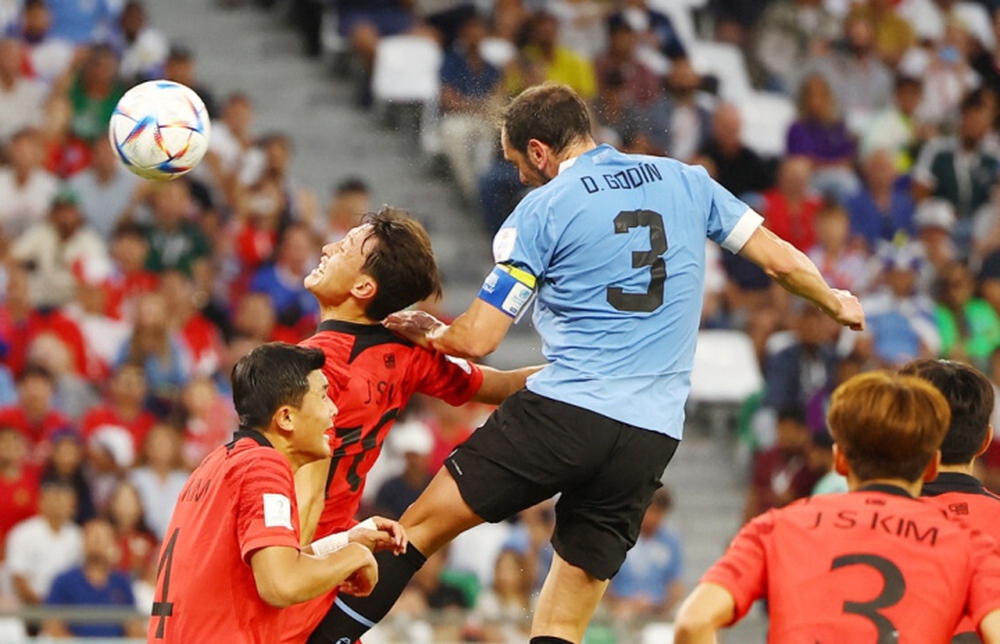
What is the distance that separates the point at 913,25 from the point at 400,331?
11833 mm

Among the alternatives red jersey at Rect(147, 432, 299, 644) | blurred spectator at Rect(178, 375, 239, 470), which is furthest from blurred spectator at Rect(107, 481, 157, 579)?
red jersey at Rect(147, 432, 299, 644)

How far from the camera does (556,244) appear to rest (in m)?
5.48

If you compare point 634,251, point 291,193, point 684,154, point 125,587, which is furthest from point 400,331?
point 684,154

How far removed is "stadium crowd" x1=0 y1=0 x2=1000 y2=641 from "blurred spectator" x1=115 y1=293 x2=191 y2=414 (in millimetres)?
17

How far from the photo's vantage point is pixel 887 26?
16312 mm

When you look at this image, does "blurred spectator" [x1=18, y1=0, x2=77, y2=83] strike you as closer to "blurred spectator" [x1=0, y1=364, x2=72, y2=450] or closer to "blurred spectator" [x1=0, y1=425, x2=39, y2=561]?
"blurred spectator" [x1=0, y1=364, x2=72, y2=450]

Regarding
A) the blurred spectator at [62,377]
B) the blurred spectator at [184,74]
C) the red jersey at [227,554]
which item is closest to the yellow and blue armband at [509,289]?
the red jersey at [227,554]

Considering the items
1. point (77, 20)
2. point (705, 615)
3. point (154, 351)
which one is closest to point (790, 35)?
point (77, 20)

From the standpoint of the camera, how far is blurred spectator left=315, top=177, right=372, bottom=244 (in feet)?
41.3

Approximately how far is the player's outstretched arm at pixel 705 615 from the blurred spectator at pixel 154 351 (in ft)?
25.4

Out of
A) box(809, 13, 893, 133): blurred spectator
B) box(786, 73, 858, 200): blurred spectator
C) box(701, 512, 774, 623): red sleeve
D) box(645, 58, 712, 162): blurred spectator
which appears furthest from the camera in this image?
box(809, 13, 893, 133): blurred spectator

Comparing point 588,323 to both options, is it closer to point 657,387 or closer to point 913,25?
point 657,387

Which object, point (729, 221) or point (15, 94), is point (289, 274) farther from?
point (729, 221)

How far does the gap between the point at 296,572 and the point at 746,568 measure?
138 centimetres
